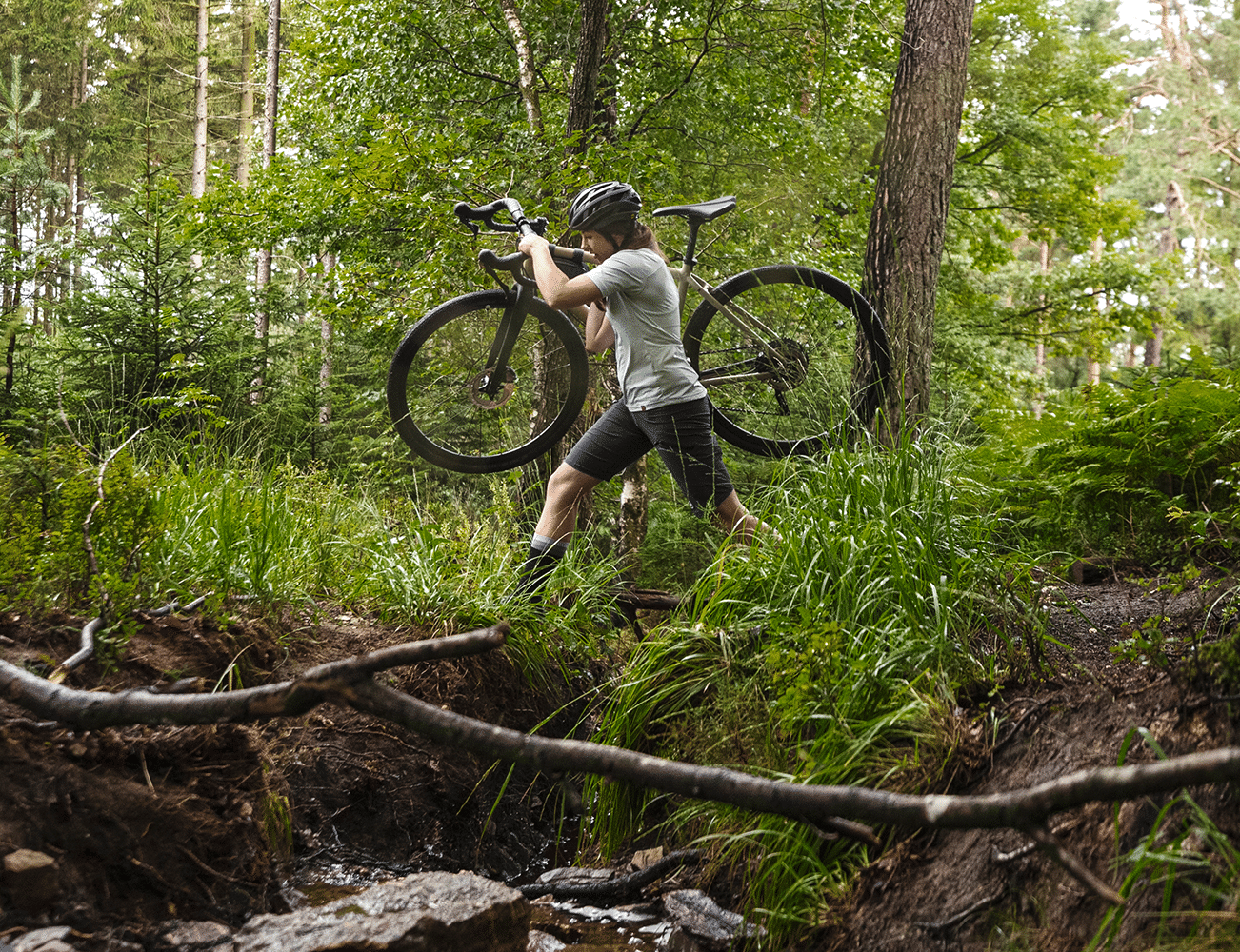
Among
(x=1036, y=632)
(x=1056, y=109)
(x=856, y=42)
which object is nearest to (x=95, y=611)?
(x=1036, y=632)

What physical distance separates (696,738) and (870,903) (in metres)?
0.92

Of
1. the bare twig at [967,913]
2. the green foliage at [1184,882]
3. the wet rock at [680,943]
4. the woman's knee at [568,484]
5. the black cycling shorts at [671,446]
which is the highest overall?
the black cycling shorts at [671,446]

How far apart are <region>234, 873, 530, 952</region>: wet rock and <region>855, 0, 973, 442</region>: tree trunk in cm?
375

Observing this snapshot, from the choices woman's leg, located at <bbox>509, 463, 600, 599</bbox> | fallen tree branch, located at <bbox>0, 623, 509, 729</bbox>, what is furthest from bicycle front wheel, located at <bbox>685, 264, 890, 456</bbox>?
fallen tree branch, located at <bbox>0, 623, 509, 729</bbox>

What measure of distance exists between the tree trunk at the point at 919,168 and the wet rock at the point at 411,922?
148 inches

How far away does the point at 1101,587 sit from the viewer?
398cm

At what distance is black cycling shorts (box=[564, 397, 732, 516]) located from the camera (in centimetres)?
405

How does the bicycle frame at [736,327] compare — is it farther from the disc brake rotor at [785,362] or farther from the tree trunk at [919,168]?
the tree trunk at [919,168]

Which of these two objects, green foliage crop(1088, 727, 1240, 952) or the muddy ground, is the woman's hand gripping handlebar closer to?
the muddy ground

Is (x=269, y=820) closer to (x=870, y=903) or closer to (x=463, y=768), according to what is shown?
(x=463, y=768)

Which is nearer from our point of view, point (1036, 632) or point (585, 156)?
point (1036, 632)

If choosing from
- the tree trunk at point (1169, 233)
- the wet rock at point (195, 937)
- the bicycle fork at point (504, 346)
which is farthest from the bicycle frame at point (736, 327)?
the tree trunk at point (1169, 233)

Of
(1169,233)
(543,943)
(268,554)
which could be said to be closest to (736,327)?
(268,554)

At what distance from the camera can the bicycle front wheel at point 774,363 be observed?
15.2ft
